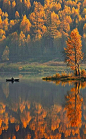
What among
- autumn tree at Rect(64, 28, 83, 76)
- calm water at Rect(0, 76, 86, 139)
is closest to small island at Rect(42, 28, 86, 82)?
autumn tree at Rect(64, 28, 83, 76)

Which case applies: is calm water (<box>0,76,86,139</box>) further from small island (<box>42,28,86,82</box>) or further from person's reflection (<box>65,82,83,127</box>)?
small island (<box>42,28,86,82</box>)

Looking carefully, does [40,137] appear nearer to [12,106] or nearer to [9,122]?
[9,122]

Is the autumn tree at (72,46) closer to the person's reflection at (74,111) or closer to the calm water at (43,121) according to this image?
the person's reflection at (74,111)

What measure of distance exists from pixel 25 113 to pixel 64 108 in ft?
14.5

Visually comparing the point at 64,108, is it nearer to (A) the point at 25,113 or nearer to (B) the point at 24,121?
(A) the point at 25,113

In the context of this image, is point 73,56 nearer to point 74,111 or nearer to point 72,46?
point 72,46

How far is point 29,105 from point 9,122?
958cm

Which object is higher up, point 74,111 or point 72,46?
point 72,46

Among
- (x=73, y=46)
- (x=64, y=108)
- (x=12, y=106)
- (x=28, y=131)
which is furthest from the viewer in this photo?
(x=73, y=46)

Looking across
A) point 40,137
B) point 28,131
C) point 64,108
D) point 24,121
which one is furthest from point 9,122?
point 64,108

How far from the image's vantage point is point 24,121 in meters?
27.7

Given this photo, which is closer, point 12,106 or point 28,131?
point 28,131

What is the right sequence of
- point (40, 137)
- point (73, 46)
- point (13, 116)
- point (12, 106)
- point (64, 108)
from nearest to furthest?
point (40, 137)
point (13, 116)
point (64, 108)
point (12, 106)
point (73, 46)

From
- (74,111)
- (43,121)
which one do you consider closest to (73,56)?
(74,111)
